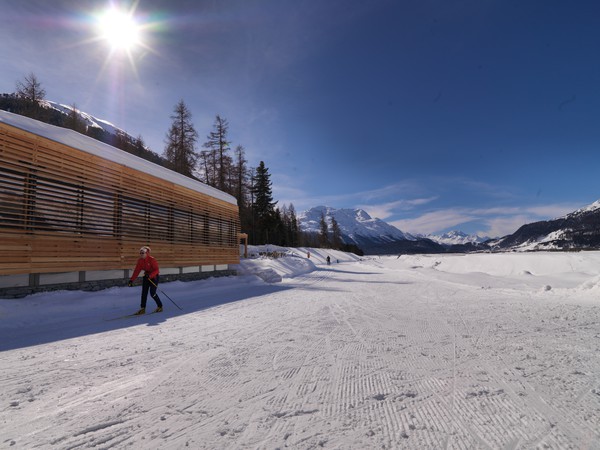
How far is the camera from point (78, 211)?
33.0ft

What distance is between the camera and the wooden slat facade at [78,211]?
8203 mm

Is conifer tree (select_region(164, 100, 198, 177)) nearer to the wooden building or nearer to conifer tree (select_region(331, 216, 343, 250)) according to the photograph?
the wooden building

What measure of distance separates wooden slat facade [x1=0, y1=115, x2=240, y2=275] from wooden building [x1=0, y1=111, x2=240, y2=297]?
26 mm

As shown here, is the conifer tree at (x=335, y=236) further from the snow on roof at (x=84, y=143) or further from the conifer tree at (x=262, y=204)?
the snow on roof at (x=84, y=143)

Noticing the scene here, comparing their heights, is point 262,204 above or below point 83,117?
below

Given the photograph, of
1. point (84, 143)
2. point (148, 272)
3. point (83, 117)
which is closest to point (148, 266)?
point (148, 272)

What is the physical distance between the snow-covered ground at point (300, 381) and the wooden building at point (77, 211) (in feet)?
5.30

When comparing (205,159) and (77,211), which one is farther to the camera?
(205,159)

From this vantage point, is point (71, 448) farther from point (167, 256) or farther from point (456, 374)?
point (167, 256)

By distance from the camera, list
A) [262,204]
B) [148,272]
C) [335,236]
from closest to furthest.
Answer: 1. [148,272]
2. [262,204]
3. [335,236]

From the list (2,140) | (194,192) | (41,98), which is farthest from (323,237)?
(2,140)

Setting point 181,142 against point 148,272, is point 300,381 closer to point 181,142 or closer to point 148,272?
point 148,272

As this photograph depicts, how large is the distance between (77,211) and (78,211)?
0.04 metres

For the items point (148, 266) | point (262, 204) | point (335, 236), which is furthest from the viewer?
point (335, 236)
